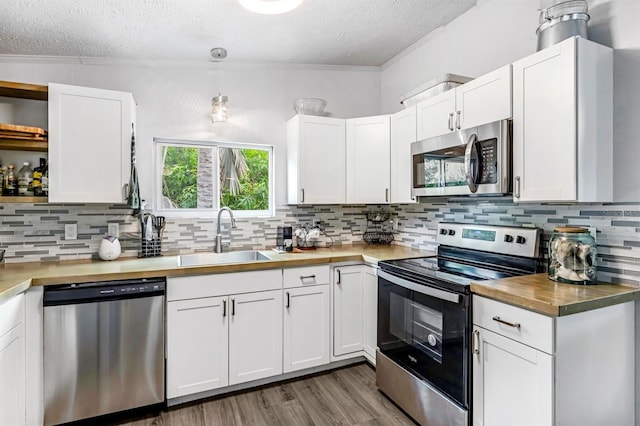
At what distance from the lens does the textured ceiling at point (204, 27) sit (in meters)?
Result: 2.01

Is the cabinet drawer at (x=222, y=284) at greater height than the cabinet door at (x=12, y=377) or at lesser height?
greater

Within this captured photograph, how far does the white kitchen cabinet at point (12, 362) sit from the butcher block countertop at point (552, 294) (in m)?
2.22

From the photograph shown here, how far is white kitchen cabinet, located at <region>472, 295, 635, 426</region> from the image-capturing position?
4.46ft

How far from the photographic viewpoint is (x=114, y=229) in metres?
2.53

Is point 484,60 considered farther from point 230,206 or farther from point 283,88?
point 230,206

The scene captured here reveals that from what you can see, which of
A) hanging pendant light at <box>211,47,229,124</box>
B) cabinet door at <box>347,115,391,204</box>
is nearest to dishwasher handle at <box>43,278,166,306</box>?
hanging pendant light at <box>211,47,229,124</box>

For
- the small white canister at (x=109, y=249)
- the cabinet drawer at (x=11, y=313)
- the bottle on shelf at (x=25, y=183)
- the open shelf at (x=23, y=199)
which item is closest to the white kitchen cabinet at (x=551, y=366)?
the cabinet drawer at (x=11, y=313)

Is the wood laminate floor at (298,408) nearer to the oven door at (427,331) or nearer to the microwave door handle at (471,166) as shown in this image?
the oven door at (427,331)

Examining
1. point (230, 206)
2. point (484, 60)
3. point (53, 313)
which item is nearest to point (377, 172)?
point (484, 60)

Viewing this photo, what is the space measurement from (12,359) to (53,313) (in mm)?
256

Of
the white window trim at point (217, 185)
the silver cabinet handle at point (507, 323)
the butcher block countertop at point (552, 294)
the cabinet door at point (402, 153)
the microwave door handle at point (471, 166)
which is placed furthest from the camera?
the white window trim at point (217, 185)

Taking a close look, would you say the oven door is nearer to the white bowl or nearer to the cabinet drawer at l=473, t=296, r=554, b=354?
the cabinet drawer at l=473, t=296, r=554, b=354

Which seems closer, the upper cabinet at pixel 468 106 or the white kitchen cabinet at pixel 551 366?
the white kitchen cabinet at pixel 551 366

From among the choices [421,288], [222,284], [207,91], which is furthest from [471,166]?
[207,91]
